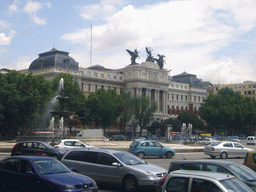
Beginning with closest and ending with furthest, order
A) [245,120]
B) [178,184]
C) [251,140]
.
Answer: [178,184], [251,140], [245,120]

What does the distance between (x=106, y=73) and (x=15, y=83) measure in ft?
171

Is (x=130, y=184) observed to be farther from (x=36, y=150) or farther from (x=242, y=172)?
(x=36, y=150)

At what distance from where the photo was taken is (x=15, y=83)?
5731 centimetres

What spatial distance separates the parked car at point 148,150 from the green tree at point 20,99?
31866 mm

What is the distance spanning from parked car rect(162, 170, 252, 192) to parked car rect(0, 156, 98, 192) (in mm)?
3132

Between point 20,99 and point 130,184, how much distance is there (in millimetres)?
46430

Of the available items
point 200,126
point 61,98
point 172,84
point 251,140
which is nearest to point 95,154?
point 61,98

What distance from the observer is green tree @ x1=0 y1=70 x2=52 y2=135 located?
55.4m

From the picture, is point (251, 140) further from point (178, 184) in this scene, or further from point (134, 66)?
point (178, 184)

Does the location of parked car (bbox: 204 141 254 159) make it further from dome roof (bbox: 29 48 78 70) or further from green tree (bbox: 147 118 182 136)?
dome roof (bbox: 29 48 78 70)

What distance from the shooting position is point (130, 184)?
42.4 feet

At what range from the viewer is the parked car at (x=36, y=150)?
72.7 ft

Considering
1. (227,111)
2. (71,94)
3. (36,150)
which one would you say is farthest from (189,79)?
(36,150)

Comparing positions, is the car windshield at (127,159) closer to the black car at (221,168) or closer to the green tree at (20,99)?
the black car at (221,168)
